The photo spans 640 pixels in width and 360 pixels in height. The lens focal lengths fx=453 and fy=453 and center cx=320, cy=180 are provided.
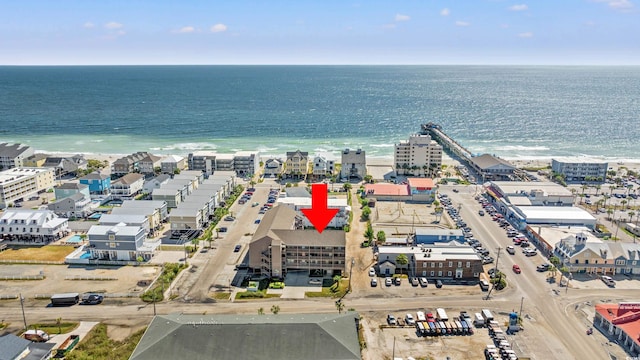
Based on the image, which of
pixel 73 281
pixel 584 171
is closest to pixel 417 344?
pixel 73 281

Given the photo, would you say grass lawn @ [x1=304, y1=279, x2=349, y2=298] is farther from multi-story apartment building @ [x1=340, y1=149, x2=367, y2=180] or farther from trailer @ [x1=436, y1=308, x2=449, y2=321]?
multi-story apartment building @ [x1=340, y1=149, x2=367, y2=180]

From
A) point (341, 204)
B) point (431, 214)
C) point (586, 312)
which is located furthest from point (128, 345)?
point (431, 214)

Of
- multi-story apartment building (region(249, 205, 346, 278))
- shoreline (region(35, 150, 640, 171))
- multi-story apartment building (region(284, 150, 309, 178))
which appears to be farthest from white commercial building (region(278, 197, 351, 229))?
shoreline (region(35, 150, 640, 171))

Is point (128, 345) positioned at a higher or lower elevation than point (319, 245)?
lower

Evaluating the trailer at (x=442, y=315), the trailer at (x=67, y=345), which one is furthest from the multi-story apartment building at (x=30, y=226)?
the trailer at (x=442, y=315)

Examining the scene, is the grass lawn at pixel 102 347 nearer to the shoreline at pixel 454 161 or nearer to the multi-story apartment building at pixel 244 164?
the multi-story apartment building at pixel 244 164

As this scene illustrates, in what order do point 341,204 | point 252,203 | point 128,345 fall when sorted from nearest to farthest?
point 128,345 < point 341,204 < point 252,203

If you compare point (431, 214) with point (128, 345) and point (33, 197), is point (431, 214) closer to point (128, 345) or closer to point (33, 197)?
point (128, 345)
